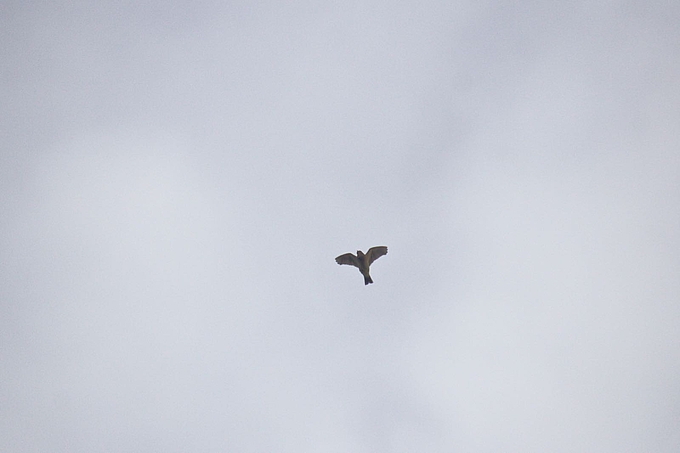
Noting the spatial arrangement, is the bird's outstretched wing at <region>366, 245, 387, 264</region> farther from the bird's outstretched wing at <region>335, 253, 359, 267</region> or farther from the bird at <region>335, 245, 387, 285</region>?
the bird's outstretched wing at <region>335, 253, 359, 267</region>

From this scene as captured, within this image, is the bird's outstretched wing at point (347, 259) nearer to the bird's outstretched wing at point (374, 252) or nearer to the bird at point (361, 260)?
the bird at point (361, 260)

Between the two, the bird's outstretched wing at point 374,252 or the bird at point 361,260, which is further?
the bird's outstretched wing at point 374,252

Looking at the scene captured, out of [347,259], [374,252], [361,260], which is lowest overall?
[361,260]

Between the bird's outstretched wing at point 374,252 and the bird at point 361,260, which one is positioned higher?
the bird's outstretched wing at point 374,252

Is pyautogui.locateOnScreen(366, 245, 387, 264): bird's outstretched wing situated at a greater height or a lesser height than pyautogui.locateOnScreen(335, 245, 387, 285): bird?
greater

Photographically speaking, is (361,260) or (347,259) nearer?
(361,260)

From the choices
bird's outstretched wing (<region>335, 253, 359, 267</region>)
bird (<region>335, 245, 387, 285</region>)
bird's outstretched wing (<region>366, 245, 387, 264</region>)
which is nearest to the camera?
bird (<region>335, 245, 387, 285</region>)

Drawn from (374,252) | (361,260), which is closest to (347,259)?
(361,260)

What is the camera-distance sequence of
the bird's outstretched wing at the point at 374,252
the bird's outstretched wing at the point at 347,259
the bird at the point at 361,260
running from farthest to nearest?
1. the bird's outstretched wing at the point at 374,252
2. the bird's outstretched wing at the point at 347,259
3. the bird at the point at 361,260

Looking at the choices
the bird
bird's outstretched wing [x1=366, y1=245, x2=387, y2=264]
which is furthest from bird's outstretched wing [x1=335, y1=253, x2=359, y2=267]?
bird's outstretched wing [x1=366, y1=245, x2=387, y2=264]

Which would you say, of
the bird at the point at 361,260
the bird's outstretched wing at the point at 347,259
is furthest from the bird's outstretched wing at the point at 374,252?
the bird's outstretched wing at the point at 347,259

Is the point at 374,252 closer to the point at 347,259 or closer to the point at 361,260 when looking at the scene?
the point at 361,260

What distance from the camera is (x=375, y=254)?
2747 cm

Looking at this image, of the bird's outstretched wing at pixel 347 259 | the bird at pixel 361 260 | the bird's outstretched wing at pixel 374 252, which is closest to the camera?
the bird at pixel 361 260
